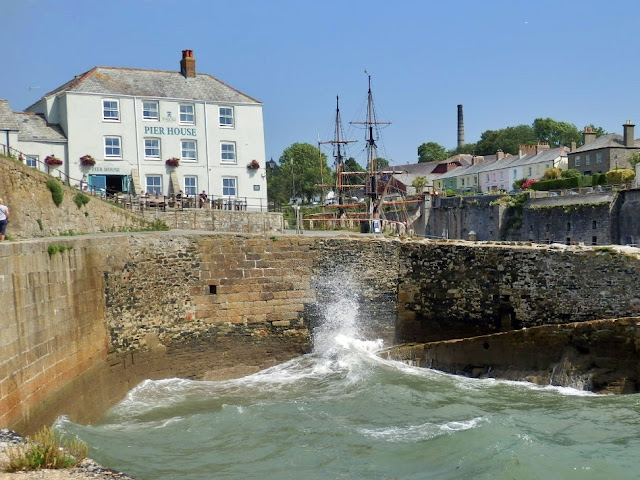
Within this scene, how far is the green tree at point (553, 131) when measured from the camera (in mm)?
96500

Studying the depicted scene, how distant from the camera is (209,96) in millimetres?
27406

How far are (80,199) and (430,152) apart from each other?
91.4 meters

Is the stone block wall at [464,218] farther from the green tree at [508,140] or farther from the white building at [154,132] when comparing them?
the green tree at [508,140]

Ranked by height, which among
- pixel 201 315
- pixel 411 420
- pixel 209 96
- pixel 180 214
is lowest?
pixel 411 420

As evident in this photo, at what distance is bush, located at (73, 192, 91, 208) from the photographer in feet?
60.1

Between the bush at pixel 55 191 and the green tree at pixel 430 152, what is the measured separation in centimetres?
9096

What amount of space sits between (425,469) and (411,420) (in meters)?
2.60

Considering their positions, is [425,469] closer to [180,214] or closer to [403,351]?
[403,351]

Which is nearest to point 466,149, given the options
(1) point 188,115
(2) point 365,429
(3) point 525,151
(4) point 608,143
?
(3) point 525,151

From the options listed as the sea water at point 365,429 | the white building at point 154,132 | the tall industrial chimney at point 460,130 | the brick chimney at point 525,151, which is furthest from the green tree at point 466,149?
the sea water at point 365,429

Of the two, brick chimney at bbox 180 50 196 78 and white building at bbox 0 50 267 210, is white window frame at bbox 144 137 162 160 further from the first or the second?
brick chimney at bbox 180 50 196 78

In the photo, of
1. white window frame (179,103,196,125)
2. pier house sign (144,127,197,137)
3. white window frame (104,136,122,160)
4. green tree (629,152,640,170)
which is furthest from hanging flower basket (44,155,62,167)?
green tree (629,152,640,170)

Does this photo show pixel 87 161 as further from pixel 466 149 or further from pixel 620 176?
pixel 466 149

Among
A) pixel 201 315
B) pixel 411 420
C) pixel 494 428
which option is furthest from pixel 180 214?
pixel 494 428
